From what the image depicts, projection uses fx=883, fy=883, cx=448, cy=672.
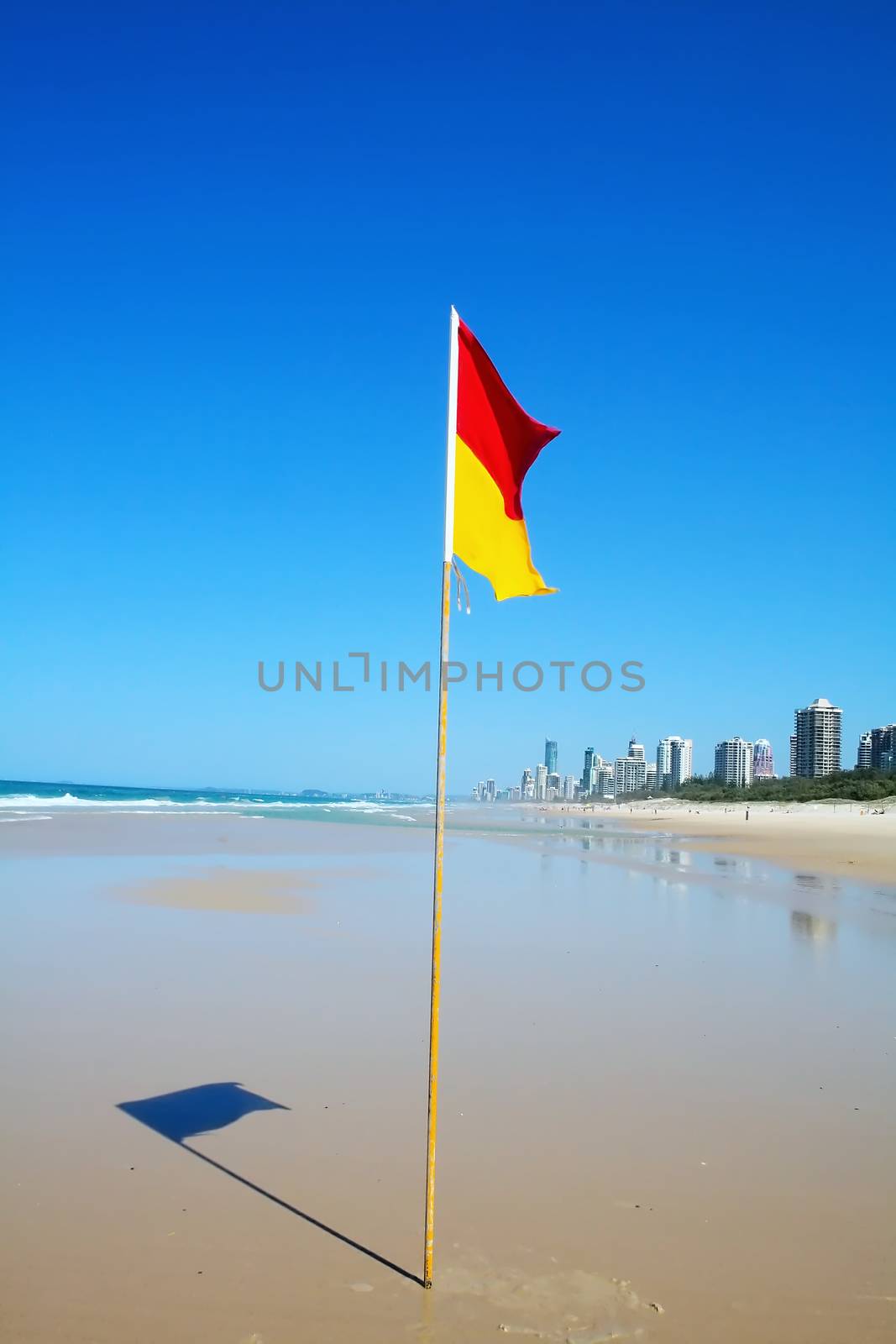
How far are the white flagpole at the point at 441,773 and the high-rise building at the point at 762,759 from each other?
17843 centimetres

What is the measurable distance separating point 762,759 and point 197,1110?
185 m

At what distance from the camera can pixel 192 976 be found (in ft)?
30.8

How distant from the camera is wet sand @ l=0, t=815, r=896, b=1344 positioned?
3.86 metres

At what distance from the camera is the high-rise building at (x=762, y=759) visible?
175375mm

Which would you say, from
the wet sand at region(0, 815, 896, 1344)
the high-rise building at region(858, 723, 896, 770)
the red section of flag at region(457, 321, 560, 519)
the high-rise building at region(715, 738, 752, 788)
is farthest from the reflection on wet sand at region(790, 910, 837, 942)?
the high-rise building at region(715, 738, 752, 788)

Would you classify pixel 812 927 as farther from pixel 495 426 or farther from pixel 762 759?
pixel 762 759

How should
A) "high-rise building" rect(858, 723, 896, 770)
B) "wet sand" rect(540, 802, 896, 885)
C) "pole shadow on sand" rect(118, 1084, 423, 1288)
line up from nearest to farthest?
1. "pole shadow on sand" rect(118, 1084, 423, 1288)
2. "wet sand" rect(540, 802, 896, 885)
3. "high-rise building" rect(858, 723, 896, 770)

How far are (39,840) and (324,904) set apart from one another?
1579 centimetres

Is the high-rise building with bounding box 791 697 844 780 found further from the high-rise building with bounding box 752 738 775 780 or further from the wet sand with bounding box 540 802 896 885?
the wet sand with bounding box 540 802 896 885

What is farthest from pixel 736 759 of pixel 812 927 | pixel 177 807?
pixel 812 927

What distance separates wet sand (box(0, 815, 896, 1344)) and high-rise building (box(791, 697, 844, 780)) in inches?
5753

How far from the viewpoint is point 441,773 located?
14.7 ft

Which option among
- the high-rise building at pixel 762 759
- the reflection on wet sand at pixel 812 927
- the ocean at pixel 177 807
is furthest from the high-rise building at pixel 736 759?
the reflection on wet sand at pixel 812 927

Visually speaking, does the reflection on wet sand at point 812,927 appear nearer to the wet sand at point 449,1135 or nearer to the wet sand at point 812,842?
the wet sand at point 449,1135
